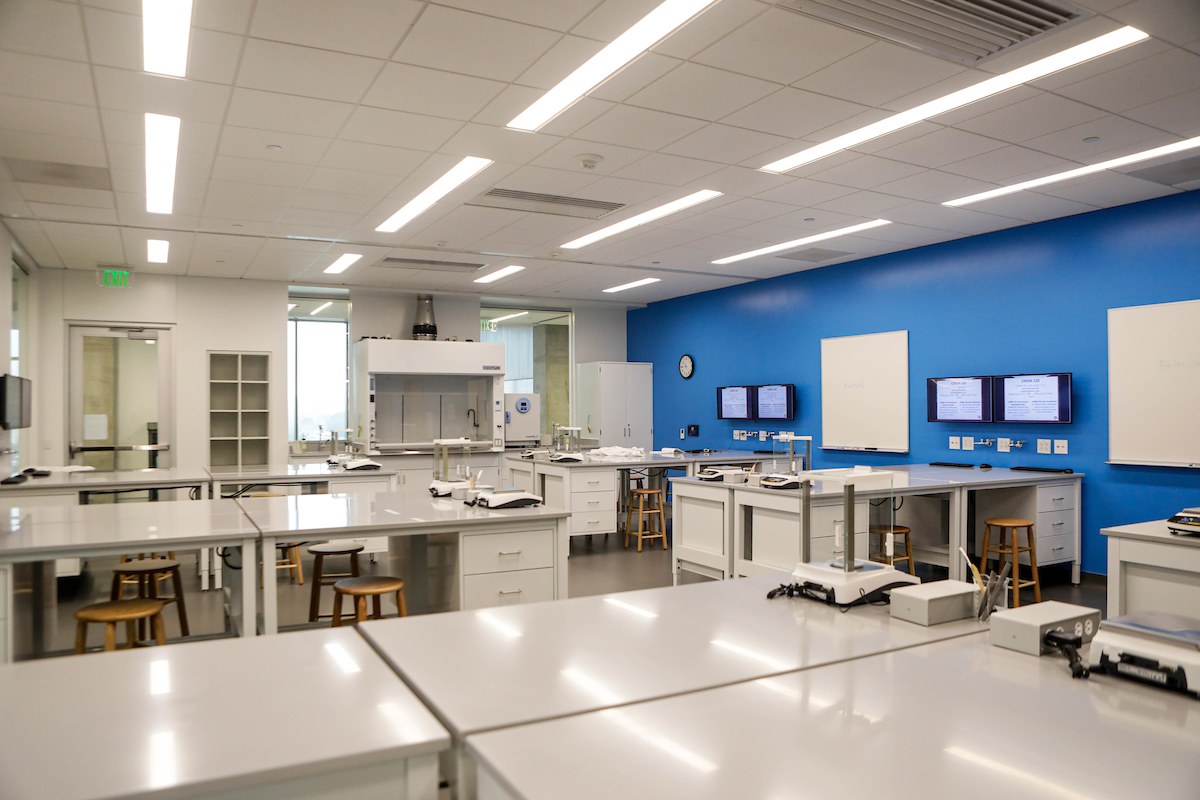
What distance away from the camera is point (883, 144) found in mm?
4711

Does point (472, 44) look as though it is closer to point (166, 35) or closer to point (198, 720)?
point (166, 35)

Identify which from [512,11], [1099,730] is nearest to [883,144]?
[512,11]

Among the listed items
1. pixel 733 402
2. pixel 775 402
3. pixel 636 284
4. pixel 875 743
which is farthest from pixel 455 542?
pixel 733 402

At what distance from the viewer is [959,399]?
727 cm

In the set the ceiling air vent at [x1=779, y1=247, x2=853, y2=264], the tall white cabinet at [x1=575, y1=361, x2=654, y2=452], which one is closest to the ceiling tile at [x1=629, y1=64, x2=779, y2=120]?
the ceiling air vent at [x1=779, y1=247, x2=853, y2=264]

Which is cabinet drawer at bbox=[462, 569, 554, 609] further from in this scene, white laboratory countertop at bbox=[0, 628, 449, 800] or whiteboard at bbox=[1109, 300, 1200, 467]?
whiteboard at bbox=[1109, 300, 1200, 467]

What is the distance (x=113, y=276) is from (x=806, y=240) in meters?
7.43

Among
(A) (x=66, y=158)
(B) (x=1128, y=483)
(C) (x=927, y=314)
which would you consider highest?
(A) (x=66, y=158)

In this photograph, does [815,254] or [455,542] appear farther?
[815,254]

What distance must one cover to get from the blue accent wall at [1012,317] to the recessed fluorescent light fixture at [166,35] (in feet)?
21.7

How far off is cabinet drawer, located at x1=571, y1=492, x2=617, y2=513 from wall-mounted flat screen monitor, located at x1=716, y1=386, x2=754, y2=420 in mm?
2806

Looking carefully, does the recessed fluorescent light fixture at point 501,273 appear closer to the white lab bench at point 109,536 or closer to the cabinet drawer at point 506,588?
the white lab bench at point 109,536

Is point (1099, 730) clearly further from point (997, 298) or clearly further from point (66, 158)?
point (997, 298)

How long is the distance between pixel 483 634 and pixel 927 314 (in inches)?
275
